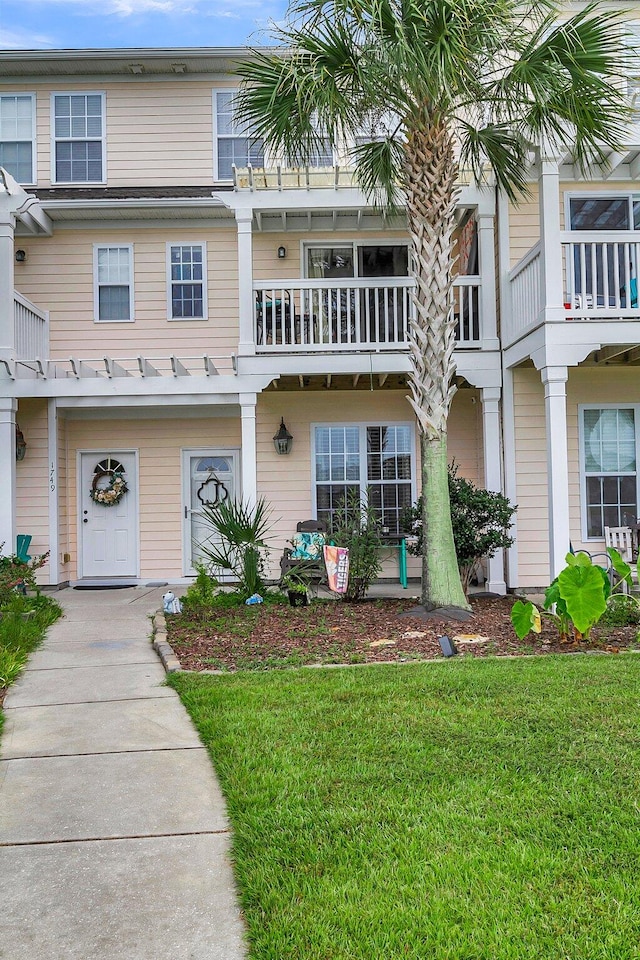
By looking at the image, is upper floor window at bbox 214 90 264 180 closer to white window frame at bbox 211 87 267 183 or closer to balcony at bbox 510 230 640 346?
white window frame at bbox 211 87 267 183

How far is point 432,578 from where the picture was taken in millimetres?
8039

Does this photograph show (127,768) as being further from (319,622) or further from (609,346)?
(609,346)

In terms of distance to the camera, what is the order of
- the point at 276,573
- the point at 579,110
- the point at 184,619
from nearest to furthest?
the point at 579,110
the point at 184,619
the point at 276,573

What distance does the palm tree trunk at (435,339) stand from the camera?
26.3 ft

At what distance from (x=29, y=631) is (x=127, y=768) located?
3989 mm

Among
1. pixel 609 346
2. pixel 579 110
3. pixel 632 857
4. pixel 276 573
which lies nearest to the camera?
pixel 632 857

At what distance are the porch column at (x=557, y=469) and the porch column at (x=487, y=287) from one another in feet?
6.65

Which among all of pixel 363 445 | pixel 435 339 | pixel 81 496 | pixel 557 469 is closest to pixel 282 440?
pixel 363 445

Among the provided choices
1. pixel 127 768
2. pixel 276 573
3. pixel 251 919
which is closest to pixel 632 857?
pixel 251 919

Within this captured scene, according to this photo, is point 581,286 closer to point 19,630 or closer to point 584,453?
point 584,453

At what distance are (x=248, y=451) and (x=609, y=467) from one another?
512 cm

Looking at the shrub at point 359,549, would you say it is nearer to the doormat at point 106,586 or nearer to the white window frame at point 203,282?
the doormat at point 106,586

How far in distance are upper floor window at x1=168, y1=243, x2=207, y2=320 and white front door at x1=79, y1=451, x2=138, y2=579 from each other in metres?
2.41

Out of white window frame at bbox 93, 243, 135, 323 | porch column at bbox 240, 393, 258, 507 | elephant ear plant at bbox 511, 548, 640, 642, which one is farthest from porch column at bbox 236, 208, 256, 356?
elephant ear plant at bbox 511, 548, 640, 642
